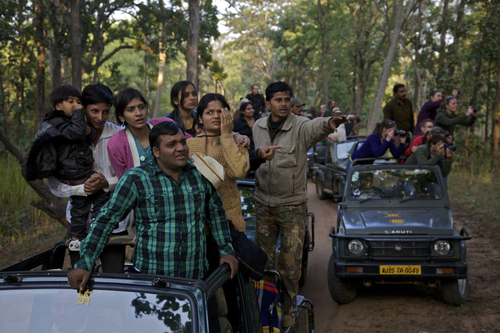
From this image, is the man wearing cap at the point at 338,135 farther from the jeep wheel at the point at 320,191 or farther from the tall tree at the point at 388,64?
the tall tree at the point at 388,64

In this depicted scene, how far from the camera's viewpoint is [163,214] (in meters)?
2.65

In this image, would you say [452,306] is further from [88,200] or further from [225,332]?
[88,200]

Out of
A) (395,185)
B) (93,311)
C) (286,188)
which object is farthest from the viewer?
(395,185)

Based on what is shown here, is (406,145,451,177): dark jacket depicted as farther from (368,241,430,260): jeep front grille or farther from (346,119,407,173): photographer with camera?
(368,241,430,260): jeep front grille

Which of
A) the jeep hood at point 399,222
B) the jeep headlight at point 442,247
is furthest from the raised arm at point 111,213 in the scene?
the jeep headlight at point 442,247

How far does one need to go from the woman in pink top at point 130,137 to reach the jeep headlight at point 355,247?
3.10 metres

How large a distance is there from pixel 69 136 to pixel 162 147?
1047 millimetres

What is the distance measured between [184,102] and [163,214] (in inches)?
90.2

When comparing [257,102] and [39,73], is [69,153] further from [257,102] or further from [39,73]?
[39,73]

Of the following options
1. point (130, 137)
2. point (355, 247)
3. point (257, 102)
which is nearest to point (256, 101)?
point (257, 102)

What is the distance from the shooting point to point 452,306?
579 cm

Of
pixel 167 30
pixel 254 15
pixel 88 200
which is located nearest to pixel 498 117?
pixel 88 200

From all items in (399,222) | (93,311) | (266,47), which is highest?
(266,47)

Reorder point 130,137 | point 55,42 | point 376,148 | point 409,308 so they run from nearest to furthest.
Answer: point 130,137 < point 409,308 < point 376,148 < point 55,42
